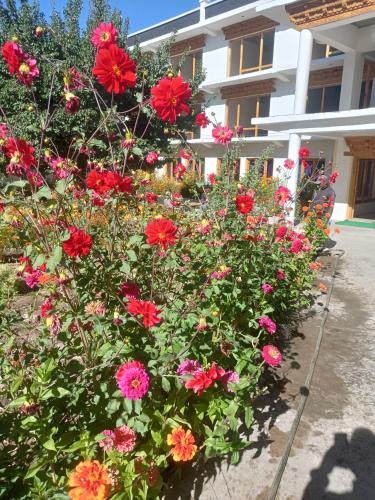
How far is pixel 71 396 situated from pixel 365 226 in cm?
1142

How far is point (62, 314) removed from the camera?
6.03ft

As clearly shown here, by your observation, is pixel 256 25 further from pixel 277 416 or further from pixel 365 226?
pixel 277 416

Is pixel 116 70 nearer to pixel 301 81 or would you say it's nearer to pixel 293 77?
pixel 301 81

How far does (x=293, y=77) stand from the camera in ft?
45.3

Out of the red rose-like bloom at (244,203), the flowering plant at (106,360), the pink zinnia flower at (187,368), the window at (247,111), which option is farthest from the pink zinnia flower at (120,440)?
the window at (247,111)

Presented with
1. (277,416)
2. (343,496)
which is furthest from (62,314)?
(343,496)

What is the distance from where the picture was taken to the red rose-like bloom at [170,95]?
1.59 metres

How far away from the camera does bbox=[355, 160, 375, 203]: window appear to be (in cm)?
1330

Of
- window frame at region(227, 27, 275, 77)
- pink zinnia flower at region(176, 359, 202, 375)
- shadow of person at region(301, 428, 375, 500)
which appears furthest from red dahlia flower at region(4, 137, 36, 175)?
window frame at region(227, 27, 275, 77)

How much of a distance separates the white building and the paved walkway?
15.9 ft

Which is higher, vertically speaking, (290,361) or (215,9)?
(215,9)

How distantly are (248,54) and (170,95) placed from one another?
17316 millimetres

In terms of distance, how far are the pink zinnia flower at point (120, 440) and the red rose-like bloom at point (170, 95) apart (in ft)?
4.49

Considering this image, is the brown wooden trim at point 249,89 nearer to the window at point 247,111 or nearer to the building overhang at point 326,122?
the window at point 247,111
